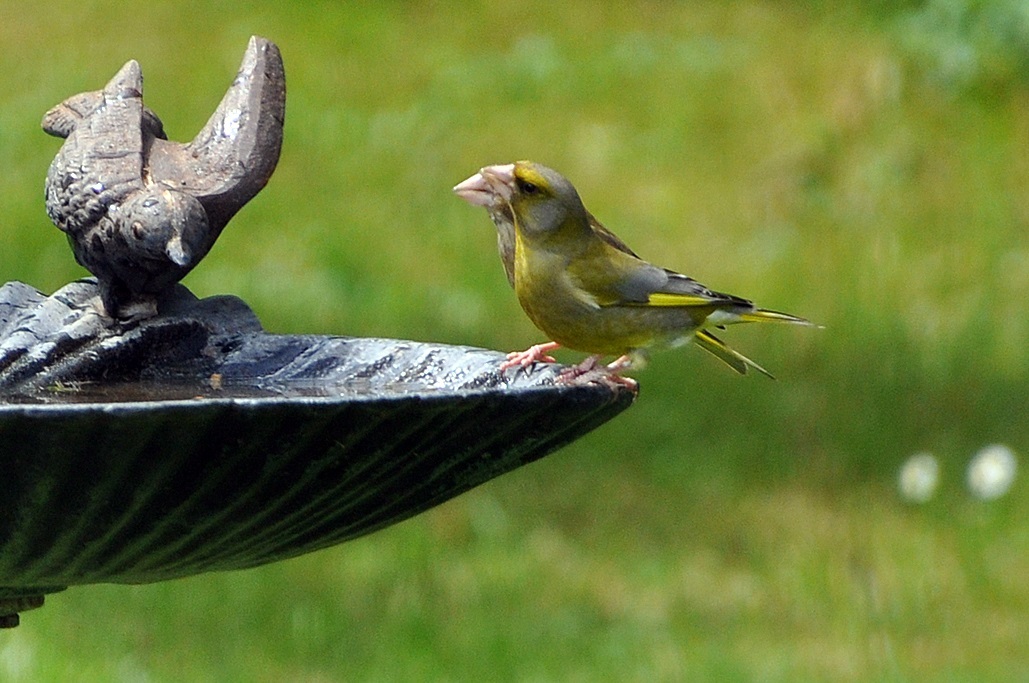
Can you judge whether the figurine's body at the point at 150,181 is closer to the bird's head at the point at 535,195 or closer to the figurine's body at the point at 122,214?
the figurine's body at the point at 122,214

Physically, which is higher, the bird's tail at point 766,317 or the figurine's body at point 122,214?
the figurine's body at point 122,214

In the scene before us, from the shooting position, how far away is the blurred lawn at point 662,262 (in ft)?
→ 15.8

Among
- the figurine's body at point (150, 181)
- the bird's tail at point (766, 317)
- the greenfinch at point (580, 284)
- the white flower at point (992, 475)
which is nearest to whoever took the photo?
→ the figurine's body at point (150, 181)

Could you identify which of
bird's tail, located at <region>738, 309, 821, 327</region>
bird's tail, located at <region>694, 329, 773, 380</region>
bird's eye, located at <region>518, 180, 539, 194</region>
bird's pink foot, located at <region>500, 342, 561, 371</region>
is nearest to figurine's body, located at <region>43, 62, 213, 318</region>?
bird's pink foot, located at <region>500, 342, 561, 371</region>

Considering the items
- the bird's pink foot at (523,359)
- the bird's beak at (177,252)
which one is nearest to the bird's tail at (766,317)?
the bird's pink foot at (523,359)

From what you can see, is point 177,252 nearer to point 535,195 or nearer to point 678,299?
point 535,195

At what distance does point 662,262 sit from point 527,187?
13.0 feet

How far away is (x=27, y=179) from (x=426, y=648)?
3308 mm

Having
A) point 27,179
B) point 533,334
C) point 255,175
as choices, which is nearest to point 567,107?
point 533,334

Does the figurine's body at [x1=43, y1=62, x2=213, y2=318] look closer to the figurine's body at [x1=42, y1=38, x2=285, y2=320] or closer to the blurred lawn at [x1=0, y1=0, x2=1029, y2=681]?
the figurine's body at [x1=42, y1=38, x2=285, y2=320]

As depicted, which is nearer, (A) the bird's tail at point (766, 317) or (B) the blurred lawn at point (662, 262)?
(A) the bird's tail at point (766, 317)

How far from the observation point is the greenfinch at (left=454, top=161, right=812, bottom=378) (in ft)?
10.3

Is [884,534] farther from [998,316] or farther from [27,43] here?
[27,43]

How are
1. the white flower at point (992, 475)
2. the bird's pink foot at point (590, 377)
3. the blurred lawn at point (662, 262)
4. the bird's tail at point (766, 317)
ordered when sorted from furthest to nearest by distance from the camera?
1. the white flower at point (992, 475)
2. the blurred lawn at point (662, 262)
3. the bird's tail at point (766, 317)
4. the bird's pink foot at point (590, 377)
